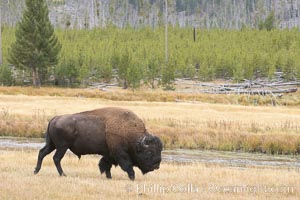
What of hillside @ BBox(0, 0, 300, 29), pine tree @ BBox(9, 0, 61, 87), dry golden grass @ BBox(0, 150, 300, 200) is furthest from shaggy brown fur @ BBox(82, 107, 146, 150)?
hillside @ BBox(0, 0, 300, 29)

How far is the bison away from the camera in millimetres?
14906

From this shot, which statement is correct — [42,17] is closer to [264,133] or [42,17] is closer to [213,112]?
[213,112]

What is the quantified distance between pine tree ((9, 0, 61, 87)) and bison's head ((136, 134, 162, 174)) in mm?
53170

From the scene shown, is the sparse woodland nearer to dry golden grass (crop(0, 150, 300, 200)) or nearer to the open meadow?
the open meadow

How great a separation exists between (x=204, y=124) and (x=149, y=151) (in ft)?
55.5

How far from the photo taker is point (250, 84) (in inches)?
2719

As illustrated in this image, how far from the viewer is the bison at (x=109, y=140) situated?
14906 millimetres

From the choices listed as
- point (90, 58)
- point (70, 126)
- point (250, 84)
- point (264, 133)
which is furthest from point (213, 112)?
point (90, 58)

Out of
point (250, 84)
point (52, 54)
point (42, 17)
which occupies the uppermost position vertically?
point (42, 17)

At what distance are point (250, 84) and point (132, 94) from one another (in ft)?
65.8

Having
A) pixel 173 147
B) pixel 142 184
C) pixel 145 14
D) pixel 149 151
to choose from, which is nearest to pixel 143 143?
pixel 149 151

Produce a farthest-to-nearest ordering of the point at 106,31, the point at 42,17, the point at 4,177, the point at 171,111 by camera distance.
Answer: the point at 106,31 → the point at 42,17 → the point at 171,111 → the point at 4,177

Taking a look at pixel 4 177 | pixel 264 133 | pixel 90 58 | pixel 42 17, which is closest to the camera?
pixel 4 177

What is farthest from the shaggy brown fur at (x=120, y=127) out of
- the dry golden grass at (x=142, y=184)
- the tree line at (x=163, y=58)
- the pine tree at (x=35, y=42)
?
the pine tree at (x=35, y=42)
